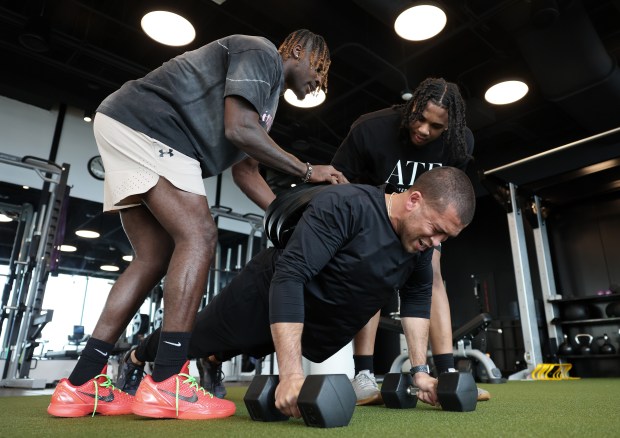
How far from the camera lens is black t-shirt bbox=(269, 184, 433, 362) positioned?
96 centimetres

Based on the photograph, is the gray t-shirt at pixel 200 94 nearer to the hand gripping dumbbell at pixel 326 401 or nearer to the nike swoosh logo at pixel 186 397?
the nike swoosh logo at pixel 186 397

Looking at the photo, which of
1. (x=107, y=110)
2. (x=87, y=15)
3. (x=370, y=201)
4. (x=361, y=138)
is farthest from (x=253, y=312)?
(x=87, y=15)

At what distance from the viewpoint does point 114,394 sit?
1183mm

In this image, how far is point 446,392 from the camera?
1.09m

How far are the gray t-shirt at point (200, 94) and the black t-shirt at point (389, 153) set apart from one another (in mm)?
504

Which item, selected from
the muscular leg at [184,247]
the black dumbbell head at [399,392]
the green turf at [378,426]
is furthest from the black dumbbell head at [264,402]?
the black dumbbell head at [399,392]

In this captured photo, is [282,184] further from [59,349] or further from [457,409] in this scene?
[457,409]

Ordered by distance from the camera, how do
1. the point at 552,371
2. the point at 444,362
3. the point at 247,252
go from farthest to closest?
1. the point at 247,252
2. the point at 552,371
3. the point at 444,362

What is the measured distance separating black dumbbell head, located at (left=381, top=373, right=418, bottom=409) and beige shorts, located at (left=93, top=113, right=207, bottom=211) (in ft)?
2.35

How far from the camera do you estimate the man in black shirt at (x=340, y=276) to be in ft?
3.11

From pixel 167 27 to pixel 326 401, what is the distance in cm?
325

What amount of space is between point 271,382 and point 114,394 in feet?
1.57

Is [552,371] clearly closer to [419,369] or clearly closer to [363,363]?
[363,363]

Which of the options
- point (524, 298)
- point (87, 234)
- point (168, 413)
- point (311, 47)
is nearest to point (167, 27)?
point (311, 47)
